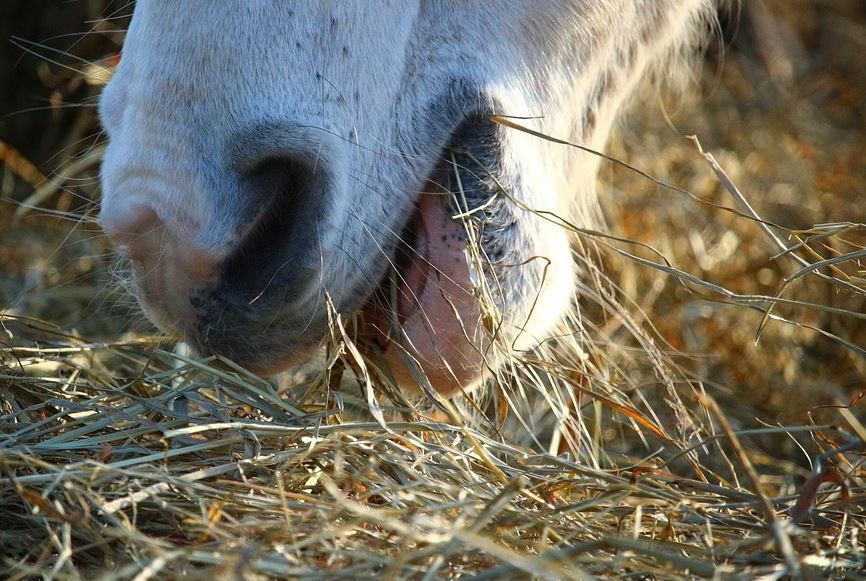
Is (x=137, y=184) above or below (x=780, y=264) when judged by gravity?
above

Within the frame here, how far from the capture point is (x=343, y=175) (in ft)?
3.48

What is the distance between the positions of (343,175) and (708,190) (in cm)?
169

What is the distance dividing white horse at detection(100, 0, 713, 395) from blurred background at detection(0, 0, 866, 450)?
0.39 meters

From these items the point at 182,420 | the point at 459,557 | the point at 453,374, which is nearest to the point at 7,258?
the point at 182,420

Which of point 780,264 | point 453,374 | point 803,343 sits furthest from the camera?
point 780,264

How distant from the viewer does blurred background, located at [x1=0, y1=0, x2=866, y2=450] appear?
2016mm

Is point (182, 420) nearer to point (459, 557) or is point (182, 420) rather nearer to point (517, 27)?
point (459, 557)

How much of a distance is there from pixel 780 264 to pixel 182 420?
5.60ft

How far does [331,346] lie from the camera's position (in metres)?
1.19

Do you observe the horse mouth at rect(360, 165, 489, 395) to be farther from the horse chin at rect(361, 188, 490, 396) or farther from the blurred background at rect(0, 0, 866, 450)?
the blurred background at rect(0, 0, 866, 450)

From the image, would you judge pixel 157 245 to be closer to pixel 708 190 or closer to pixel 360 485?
pixel 360 485

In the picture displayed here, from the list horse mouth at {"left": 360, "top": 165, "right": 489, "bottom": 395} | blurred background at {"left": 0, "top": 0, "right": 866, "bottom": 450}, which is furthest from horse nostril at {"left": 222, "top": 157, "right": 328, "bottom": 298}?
blurred background at {"left": 0, "top": 0, "right": 866, "bottom": 450}

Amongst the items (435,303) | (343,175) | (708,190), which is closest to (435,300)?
(435,303)

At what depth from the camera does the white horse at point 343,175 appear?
103 centimetres
